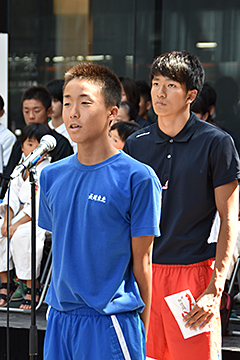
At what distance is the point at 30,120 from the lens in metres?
4.62

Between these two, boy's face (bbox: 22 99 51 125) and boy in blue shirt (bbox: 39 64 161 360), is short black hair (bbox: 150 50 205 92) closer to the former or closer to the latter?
boy in blue shirt (bbox: 39 64 161 360)

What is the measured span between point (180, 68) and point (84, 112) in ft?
2.41

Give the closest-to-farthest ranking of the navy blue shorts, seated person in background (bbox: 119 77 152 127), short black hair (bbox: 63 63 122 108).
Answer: the navy blue shorts, short black hair (bbox: 63 63 122 108), seated person in background (bbox: 119 77 152 127)

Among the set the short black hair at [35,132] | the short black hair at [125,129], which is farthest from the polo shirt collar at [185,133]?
the short black hair at [35,132]

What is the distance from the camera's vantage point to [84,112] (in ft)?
5.27

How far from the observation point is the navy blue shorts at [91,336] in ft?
5.09

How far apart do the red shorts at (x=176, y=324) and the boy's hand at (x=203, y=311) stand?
56mm

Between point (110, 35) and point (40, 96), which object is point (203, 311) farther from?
point (110, 35)

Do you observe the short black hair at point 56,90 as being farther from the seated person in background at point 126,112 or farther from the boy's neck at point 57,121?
the seated person in background at point 126,112

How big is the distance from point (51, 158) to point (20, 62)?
2562mm

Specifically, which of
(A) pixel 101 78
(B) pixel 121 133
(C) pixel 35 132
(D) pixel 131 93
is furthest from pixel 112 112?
(D) pixel 131 93

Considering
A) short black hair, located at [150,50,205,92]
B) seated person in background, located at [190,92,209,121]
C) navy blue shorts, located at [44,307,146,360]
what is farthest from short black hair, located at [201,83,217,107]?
navy blue shorts, located at [44,307,146,360]

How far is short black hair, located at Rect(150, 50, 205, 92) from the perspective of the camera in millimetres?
2195

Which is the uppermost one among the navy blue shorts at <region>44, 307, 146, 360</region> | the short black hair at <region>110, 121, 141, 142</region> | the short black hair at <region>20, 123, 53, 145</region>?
the short black hair at <region>110, 121, 141, 142</region>
